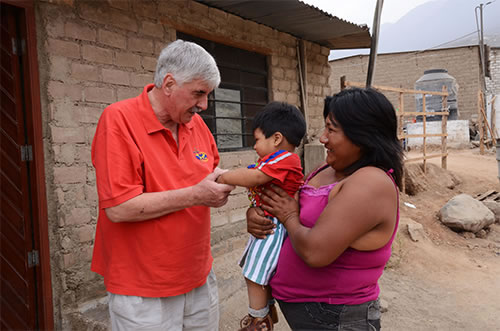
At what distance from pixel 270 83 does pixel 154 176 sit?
12.8ft

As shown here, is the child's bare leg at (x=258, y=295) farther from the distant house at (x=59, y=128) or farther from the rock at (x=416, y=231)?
the rock at (x=416, y=231)

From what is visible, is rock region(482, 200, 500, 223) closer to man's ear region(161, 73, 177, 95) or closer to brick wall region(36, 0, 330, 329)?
A: brick wall region(36, 0, 330, 329)

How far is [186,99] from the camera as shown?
1.80 meters

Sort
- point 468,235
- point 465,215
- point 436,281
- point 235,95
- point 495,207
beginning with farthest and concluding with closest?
point 495,207 → point 465,215 → point 468,235 → point 436,281 → point 235,95

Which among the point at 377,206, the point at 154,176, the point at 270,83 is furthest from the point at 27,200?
→ the point at 270,83

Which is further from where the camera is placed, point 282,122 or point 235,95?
point 235,95

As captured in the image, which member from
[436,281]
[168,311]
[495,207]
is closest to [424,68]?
[495,207]

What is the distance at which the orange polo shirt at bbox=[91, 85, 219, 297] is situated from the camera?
5.26 ft

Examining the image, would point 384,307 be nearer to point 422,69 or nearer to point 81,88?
point 81,88

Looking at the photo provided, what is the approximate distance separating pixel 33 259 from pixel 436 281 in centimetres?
494

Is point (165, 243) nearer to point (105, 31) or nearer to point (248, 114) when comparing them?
point (105, 31)

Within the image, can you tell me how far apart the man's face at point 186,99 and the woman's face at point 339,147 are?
623mm

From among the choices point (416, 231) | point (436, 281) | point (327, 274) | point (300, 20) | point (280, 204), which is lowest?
point (436, 281)

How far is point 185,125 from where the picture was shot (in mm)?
1986
